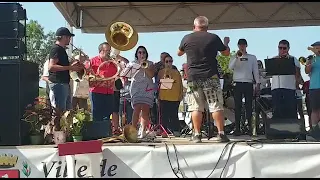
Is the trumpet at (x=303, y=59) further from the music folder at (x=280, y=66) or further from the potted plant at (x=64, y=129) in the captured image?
the potted plant at (x=64, y=129)

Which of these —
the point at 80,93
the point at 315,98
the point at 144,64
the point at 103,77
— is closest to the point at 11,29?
the point at 103,77

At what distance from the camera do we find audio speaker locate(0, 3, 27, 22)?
15.4 feet

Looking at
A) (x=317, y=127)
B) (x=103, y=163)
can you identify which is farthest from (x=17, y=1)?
(x=317, y=127)

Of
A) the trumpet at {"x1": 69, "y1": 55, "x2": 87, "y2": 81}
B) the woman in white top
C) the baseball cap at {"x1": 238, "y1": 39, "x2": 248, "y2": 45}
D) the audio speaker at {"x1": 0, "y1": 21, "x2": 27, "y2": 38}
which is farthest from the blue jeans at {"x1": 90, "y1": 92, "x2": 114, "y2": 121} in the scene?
the woman in white top

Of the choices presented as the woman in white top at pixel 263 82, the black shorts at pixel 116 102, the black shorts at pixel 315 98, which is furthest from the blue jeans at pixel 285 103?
the black shorts at pixel 116 102

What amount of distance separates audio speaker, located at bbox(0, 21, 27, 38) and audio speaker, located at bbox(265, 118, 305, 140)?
2.97m

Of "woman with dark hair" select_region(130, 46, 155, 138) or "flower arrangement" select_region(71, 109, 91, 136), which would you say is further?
"woman with dark hair" select_region(130, 46, 155, 138)

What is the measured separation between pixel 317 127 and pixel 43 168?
3769mm

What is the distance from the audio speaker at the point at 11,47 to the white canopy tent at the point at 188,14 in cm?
338

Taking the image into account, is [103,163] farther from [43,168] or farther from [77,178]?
[43,168]

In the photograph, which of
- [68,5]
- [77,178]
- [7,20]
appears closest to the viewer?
[77,178]

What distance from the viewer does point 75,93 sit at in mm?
6520

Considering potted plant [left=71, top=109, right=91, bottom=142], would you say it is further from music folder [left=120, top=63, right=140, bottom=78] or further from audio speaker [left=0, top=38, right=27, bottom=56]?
music folder [left=120, top=63, right=140, bottom=78]

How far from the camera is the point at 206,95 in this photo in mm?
4746
